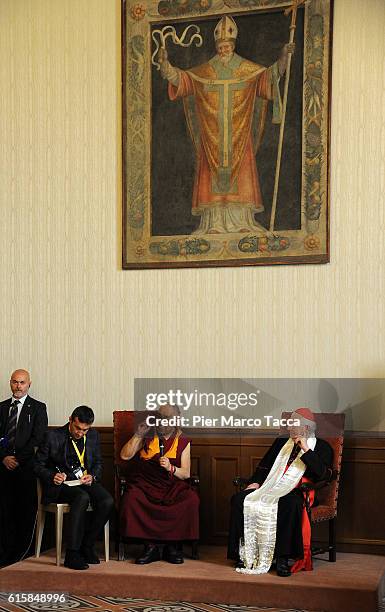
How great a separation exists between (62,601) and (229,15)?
16.7 feet

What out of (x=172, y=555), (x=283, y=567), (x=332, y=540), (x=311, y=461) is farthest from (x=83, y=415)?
(x=332, y=540)

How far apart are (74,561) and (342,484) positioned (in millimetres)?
2302

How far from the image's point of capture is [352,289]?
25.6ft

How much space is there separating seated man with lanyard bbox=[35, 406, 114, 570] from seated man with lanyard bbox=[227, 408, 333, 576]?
3.49ft

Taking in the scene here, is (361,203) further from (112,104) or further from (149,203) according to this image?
(112,104)

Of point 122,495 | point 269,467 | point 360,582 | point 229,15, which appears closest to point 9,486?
point 122,495

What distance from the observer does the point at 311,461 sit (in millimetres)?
7016

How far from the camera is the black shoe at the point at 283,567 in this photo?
6.61 meters

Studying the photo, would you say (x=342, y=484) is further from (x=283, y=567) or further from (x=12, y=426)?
(x=12, y=426)

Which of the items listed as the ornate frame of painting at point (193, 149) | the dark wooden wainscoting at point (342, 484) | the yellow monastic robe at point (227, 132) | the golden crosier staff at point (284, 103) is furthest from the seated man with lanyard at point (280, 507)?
the yellow monastic robe at point (227, 132)

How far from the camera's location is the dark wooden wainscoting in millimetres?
7535

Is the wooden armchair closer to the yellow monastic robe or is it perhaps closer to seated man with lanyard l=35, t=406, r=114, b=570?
seated man with lanyard l=35, t=406, r=114, b=570

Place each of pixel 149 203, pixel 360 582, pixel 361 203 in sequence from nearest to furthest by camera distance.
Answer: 1. pixel 360 582
2. pixel 361 203
3. pixel 149 203

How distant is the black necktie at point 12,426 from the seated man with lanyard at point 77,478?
2.31ft
